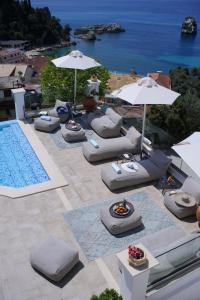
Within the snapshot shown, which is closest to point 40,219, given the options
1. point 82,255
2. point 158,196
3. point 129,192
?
point 82,255

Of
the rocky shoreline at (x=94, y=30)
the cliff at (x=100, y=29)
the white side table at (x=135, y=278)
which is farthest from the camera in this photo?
the cliff at (x=100, y=29)

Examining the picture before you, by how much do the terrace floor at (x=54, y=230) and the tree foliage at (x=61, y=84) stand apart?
14.5ft

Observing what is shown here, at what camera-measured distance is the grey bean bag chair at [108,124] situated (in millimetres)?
12898

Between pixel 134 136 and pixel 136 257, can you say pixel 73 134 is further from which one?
pixel 136 257

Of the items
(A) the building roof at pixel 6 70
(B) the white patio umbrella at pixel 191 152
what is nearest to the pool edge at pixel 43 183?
(B) the white patio umbrella at pixel 191 152

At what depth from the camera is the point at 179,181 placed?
10.3 metres

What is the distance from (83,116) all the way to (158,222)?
720 centimetres

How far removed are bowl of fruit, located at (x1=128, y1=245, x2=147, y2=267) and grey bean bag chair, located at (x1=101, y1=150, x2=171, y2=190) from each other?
4.52 m

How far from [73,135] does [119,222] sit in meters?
5.25

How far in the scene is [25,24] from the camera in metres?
116

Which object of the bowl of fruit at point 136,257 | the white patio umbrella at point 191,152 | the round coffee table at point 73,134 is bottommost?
the round coffee table at point 73,134

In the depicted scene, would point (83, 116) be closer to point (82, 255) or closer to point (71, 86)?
point (71, 86)

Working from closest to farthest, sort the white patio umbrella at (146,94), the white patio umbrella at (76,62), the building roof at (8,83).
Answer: the white patio umbrella at (146,94), the white patio umbrella at (76,62), the building roof at (8,83)

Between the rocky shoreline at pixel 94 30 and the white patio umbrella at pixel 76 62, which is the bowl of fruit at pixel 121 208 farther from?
the rocky shoreline at pixel 94 30
